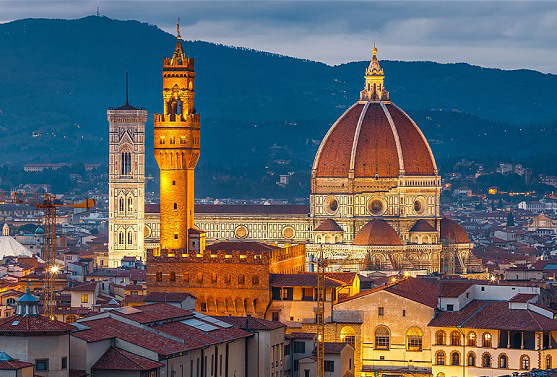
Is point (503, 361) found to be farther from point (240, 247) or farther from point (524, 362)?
point (240, 247)

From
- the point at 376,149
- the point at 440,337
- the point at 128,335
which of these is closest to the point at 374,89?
the point at 376,149

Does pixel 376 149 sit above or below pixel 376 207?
above

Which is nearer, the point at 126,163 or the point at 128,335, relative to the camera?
the point at 128,335

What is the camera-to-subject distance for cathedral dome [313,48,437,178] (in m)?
142

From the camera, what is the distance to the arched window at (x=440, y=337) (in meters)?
84.1

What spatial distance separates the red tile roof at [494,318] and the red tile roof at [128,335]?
19.1m

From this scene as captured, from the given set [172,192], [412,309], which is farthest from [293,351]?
[172,192]

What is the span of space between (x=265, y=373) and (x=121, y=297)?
28867 millimetres

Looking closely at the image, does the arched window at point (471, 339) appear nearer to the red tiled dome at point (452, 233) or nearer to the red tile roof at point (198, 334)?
the red tile roof at point (198, 334)

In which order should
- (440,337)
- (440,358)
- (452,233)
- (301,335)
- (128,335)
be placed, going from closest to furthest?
(128,335), (301,335), (440,358), (440,337), (452,233)

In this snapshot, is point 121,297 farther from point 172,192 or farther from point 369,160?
point 369,160

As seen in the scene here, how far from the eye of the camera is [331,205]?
470ft

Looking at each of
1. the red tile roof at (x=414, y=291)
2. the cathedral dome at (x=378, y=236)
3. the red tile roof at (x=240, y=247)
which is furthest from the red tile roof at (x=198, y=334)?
the cathedral dome at (x=378, y=236)

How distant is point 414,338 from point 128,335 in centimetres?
2308
